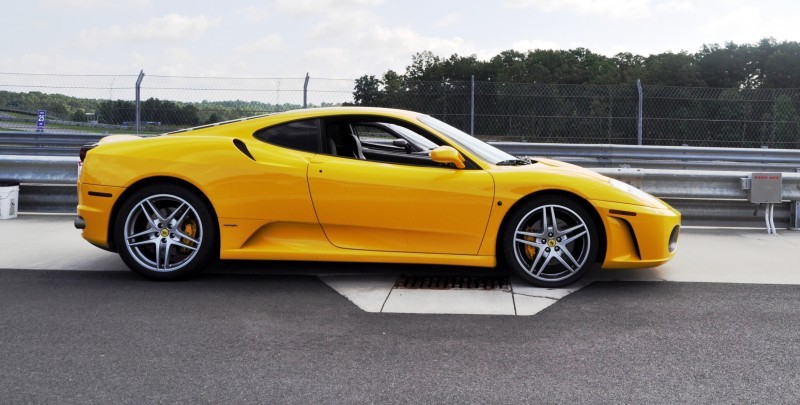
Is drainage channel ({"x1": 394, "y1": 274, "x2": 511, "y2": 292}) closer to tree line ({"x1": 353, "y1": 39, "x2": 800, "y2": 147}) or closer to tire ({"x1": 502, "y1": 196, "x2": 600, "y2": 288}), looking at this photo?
tire ({"x1": 502, "y1": 196, "x2": 600, "y2": 288})

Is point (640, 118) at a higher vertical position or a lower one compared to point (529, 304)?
higher

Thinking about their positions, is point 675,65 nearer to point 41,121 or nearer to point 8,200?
point 41,121

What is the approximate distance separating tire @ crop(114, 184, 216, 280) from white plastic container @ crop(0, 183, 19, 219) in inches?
135

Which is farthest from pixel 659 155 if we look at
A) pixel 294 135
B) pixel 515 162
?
pixel 294 135

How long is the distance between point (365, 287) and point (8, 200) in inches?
190

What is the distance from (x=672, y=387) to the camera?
11.0 feet

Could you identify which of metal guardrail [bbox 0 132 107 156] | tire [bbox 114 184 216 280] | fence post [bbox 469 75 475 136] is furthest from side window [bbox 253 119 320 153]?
metal guardrail [bbox 0 132 107 156]

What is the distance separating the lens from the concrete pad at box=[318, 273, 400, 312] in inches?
191

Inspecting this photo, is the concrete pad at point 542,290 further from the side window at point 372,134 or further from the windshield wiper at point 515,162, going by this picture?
the side window at point 372,134

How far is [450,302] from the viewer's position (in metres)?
4.87

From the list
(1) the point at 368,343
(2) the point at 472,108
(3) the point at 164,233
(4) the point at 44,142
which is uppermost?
(2) the point at 472,108

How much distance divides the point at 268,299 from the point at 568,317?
184cm

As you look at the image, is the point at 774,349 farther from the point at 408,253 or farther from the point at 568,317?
the point at 408,253

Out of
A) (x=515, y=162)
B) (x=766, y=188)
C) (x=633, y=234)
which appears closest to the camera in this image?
(x=633, y=234)
